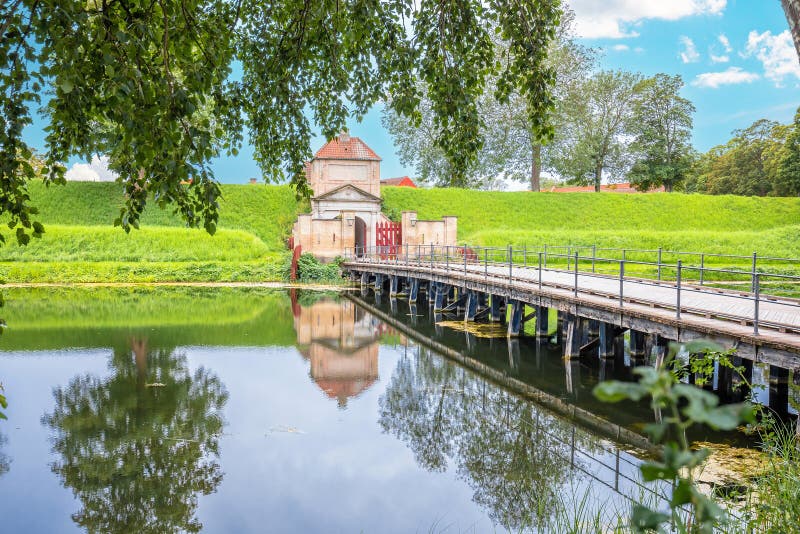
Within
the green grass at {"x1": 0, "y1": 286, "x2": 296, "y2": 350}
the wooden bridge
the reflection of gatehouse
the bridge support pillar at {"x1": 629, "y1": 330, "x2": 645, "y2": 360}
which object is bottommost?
the green grass at {"x1": 0, "y1": 286, "x2": 296, "y2": 350}

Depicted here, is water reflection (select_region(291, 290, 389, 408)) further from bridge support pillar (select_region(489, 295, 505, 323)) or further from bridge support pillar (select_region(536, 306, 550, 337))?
bridge support pillar (select_region(536, 306, 550, 337))

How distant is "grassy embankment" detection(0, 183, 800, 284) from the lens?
31.1 metres

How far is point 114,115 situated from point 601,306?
30.2ft

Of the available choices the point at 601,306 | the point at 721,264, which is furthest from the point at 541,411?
the point at 721,264

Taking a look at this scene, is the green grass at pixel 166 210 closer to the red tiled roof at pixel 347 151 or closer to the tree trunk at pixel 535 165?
the red tiled roof at pixel 347 151

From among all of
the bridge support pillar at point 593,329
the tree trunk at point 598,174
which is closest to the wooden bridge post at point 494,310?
the bridge support pillar at point 593,329

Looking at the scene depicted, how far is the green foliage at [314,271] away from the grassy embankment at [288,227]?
1.08 meters

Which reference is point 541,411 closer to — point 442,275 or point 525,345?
point 525,345

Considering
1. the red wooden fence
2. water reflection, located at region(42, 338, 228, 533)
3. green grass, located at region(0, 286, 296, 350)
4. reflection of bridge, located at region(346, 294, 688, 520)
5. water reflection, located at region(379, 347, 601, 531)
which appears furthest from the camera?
the red wooden fence

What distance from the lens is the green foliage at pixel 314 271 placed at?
101 ft

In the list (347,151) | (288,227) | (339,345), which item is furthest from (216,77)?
(288,227)

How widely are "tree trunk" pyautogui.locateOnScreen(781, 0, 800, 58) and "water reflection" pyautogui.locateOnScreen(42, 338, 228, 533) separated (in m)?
6.18

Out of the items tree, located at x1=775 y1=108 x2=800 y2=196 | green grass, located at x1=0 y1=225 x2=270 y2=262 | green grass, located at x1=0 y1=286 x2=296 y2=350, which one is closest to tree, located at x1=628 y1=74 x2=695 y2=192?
tree, located at x1=775 y1=108 x2=800 y2=196

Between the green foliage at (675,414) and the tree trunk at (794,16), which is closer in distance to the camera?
the green foliage at (675,414)
